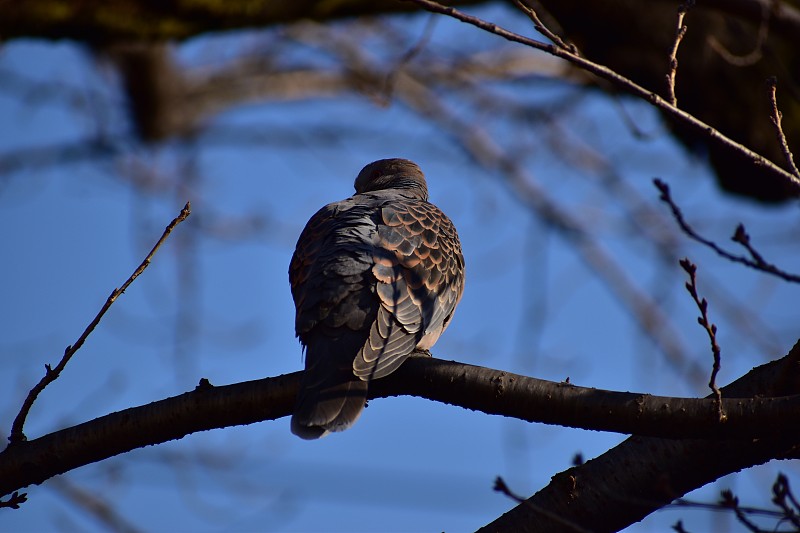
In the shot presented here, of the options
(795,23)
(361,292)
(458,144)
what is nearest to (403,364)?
(361,292)

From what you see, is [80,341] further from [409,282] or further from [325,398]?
[409,282]

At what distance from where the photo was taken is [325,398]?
9.85ft

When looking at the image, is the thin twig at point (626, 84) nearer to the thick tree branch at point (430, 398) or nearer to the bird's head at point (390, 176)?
the thick tree branch at point (430, 398)

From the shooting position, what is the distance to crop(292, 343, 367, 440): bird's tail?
2961 mm

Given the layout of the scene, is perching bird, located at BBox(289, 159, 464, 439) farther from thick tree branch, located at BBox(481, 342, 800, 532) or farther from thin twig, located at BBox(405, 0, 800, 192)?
thin twig, located at BBox(405, 0, 800, 192)

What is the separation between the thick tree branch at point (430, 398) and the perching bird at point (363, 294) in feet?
0.48

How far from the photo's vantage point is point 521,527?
8.77 feet

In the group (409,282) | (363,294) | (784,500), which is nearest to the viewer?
(784,500)

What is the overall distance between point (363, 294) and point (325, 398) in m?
0.55

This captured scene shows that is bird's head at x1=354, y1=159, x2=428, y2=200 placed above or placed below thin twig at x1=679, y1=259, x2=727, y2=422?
above

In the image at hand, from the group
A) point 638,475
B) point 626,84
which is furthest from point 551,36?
point 638,475

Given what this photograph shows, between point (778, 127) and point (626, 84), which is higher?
point (626, 84)

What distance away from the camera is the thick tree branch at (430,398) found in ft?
7.95

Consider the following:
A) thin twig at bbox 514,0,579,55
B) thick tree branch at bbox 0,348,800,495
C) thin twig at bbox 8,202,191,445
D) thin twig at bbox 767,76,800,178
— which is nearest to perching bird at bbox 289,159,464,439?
thick tree branch at bbox 0,348,800,495
